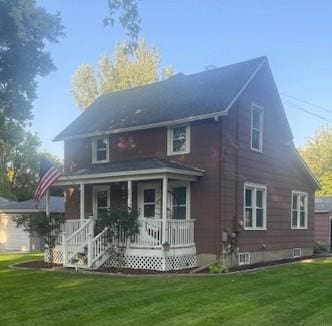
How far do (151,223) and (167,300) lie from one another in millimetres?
5892

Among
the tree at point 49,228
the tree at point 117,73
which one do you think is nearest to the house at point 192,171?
the tree at point 49,228

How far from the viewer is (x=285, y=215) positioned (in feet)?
66.9

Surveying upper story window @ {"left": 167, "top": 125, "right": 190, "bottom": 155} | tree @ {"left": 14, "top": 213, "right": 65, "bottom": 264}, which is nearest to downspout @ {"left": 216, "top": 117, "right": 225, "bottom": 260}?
upper story window @ {"left": 167, "top": 125, "right": 190, "bottom": 155}

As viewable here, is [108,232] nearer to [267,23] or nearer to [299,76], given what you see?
[267,23]

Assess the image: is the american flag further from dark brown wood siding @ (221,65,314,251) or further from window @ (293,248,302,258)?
window @ (293,248,302,258)

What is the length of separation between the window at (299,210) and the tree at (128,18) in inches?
590

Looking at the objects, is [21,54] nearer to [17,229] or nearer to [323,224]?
[17,229]

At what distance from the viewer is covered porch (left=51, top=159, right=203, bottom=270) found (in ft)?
48.5

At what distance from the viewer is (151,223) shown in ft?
49.9

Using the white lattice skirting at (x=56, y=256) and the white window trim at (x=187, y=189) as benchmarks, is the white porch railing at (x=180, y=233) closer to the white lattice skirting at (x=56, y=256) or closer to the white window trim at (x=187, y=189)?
the white window trim at (x=187, y=189)

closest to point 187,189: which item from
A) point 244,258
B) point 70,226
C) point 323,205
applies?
point 244,258

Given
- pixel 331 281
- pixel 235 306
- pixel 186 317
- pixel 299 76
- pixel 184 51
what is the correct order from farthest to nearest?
pixel 299 76, pixel 184 51, pixel 331 281, pixel 235 306, pixel 186 317

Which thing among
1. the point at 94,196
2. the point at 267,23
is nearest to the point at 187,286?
the point at 94,196

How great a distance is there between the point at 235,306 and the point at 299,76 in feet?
65.9
